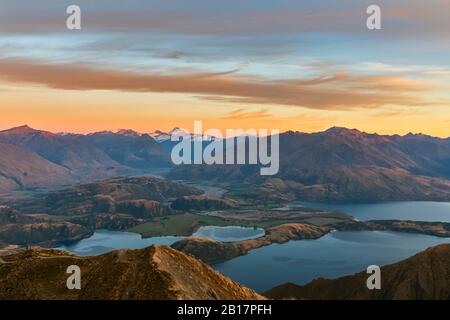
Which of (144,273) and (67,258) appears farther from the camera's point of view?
(67,258)
